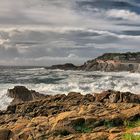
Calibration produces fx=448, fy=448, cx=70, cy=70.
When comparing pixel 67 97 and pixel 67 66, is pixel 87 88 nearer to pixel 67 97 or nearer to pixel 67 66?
pixel 67 97

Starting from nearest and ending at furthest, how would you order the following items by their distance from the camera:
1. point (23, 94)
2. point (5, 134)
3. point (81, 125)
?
point (5, 134), point (81, 125), point (23, 94)

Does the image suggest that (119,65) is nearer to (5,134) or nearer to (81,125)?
(81,125)

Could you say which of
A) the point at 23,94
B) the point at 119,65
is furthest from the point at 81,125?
the point at 119,65

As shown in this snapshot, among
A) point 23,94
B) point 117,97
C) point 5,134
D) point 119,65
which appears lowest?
point 119,65

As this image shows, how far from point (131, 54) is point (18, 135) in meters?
146

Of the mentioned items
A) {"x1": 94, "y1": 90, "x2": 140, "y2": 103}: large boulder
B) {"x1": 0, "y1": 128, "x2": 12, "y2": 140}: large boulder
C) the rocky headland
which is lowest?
the rocky headland

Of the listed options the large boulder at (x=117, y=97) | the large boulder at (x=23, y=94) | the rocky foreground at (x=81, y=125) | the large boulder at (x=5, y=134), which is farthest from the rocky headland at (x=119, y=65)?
the large boulder at (x=5, y=134)

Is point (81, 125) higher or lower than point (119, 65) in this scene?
higher

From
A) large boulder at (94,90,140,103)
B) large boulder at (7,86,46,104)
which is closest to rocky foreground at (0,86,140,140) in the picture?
large boulder at (94,90,140,103)

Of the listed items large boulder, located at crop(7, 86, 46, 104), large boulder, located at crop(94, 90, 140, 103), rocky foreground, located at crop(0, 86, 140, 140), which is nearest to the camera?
rocky foreground, located at crop(0, 86, 140, 140)

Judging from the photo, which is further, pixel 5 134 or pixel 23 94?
pixel 23 94

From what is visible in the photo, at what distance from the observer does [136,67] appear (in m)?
118

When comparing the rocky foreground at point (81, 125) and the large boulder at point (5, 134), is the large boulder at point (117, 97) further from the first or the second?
→ the large boulder at point (5, 134)

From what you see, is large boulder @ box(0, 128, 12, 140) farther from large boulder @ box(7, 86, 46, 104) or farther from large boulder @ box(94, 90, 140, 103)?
large boulder @ box(7, 86, 46, 104)
